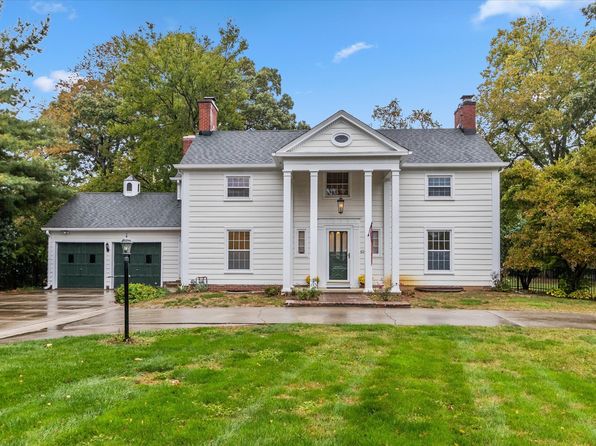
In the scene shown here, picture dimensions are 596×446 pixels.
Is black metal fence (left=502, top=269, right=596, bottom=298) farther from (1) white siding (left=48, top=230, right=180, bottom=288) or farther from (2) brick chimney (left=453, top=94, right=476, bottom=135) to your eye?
(1) white siding (left=48, top=230, right=180, bottom=288)


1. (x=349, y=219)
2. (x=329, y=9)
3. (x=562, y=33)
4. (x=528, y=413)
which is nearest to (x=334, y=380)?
(x=528, y=413)

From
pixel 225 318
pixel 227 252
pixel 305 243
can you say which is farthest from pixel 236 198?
pixel 225 318

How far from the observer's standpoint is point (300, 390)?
559 centimetres

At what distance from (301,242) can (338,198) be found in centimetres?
244

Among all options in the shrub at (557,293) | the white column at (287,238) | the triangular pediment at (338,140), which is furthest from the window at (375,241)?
the shrub at (557,293)

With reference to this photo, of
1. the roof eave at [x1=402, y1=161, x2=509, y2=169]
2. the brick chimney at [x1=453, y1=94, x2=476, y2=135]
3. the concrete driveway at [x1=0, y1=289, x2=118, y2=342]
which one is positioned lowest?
the concrete driveway at [x1=0, y1=289, x2=118, y2=342]

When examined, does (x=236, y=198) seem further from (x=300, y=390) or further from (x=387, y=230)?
(x=300, y=390)

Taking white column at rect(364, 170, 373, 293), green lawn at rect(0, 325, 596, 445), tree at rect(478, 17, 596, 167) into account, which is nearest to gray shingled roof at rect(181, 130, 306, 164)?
white column at rect(364, 170, 373, 293)

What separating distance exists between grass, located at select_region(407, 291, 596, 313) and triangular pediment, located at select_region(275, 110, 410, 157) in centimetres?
A: 584

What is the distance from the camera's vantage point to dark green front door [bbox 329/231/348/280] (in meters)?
17.9

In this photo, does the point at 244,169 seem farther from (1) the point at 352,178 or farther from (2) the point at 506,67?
(2) the point at 506,67

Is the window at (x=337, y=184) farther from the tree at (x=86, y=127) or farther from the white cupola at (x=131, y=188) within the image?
the tree at (x=86, y=127)

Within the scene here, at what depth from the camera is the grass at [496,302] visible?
1338cm

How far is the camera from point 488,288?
17938 millimetres
